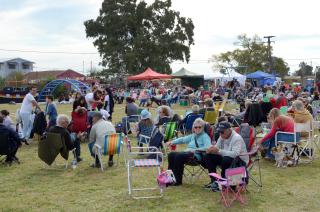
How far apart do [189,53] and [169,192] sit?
39.0 metres

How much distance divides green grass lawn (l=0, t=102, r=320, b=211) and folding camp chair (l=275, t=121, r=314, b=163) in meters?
0.21

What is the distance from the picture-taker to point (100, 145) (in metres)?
7.60

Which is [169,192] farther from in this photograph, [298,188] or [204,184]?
[298,188]

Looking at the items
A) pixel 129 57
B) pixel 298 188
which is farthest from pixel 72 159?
pixel 129 57

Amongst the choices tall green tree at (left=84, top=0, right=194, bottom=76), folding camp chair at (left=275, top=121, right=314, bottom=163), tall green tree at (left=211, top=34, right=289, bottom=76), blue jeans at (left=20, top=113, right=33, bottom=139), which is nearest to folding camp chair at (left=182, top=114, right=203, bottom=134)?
folding camp chair at (left=275, top=121, right=314, bottom=163)

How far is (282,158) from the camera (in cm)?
771

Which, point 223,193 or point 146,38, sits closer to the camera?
point 223,193

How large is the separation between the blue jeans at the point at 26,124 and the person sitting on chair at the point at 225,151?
242 inches

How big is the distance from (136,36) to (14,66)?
42.7 m

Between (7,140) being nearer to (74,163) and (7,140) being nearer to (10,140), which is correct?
(10,140)

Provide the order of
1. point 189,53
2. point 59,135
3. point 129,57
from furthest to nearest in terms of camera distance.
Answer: point 189,53, point 129,57, point 59,135

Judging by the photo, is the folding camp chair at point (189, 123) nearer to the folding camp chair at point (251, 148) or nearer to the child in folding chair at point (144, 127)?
the child in folding chair at point (144, 127)

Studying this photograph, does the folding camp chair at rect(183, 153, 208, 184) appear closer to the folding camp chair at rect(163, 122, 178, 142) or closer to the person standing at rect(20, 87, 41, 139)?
the folding camp chair at rect(163, 122, 178, 142)

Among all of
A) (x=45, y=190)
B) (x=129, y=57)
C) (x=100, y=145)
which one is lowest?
(x=45, y=190)
